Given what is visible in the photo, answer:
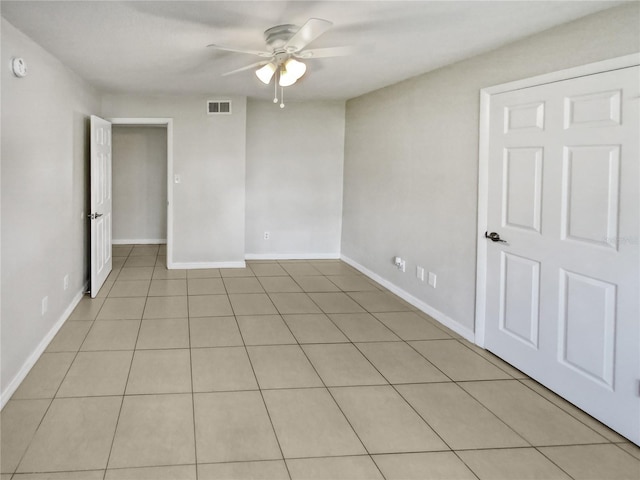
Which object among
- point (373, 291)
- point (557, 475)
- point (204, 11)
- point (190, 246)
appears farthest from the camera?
point (190, 246)

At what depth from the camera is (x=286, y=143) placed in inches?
288

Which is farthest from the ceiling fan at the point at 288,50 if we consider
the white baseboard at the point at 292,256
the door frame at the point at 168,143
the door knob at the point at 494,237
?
the white baseboard at the point at 292,256

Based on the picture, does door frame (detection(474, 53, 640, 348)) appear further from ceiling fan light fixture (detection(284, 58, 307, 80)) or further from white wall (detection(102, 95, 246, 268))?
white wall (detection(102, 95, 246, 268))

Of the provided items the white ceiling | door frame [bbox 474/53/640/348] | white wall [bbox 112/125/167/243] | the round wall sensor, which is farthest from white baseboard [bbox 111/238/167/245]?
door frame [bbox 474/53/640/348]

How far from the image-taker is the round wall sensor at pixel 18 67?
312 cm

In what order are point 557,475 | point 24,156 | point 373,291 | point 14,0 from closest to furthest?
1. point 557,475
2. point 14,0
3. point 24,156
4. point 373,291

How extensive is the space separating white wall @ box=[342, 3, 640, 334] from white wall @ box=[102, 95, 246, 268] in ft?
5.42

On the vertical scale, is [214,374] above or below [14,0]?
below

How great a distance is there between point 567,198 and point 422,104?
2.15 meters

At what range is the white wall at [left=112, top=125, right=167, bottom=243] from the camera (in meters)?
8.70

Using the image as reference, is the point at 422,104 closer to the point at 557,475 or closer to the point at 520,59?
the point at 520,59

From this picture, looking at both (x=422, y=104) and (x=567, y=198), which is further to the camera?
(x=422, y=104)

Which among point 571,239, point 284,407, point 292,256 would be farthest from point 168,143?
point 571,239

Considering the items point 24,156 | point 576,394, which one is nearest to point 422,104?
point 576,394
